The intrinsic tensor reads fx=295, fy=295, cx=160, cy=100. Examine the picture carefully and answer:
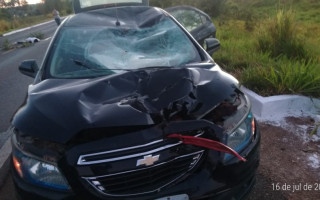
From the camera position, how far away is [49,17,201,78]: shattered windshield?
8.62 ft

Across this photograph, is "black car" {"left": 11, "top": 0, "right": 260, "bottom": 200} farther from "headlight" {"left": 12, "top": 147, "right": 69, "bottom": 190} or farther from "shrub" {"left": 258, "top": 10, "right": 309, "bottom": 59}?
"shrub" {"left": 258, "top": 10, "right": 309, "bottom": 59}

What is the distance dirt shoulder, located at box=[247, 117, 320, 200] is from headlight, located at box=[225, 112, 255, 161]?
2.36 feet

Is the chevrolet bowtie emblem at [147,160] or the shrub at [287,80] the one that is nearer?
the chevrolet bowtie emblem at [147,160]

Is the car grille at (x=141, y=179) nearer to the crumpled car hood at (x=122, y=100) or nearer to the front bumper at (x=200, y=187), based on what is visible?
the front bumper at (x=200, y=187)

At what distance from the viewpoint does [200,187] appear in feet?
5.61

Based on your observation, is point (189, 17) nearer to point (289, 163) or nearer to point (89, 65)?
point (89, 65)

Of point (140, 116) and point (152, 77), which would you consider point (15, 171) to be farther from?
point (152, 77)

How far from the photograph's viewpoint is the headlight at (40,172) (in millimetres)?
1691

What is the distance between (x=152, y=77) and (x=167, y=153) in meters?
0.73

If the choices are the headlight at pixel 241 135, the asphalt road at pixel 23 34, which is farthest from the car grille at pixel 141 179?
the asphalt road at pixel 23 34

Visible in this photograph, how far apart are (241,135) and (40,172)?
1276 mm

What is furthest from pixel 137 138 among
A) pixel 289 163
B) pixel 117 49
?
pixel 289 163

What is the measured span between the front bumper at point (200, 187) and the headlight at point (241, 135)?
55 millimetres

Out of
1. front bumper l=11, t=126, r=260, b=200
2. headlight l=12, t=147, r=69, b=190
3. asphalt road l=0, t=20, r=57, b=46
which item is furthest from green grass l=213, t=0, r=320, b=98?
asphalt road l=0, t=20, r=57, b=46
